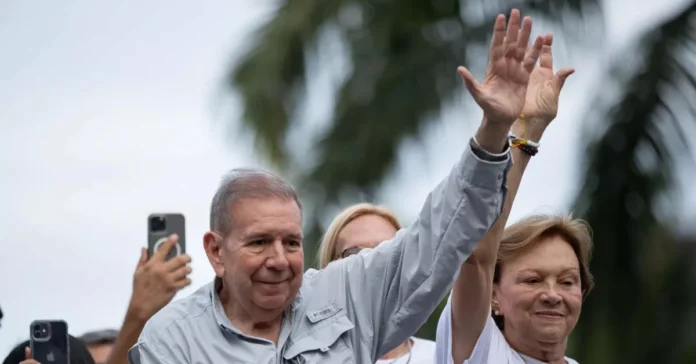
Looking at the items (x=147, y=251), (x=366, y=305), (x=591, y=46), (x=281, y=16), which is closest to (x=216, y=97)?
(x=281, y=16)

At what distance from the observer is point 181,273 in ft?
18.8

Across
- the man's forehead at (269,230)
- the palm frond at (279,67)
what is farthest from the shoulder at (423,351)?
the palm frond at (279,67)

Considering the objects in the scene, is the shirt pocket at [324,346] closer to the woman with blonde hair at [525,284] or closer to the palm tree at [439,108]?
the woman with blonde hair at [525,284]

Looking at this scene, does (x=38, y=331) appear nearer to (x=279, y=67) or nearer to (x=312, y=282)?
(x=312, y=282)

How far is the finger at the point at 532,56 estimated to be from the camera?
14.8ft

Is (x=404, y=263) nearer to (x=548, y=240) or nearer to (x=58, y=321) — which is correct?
(x=548, y=240)

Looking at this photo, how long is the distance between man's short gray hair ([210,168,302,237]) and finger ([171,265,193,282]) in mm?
773

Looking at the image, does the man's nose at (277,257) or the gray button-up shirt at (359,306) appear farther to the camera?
the man's nose at (277,257)

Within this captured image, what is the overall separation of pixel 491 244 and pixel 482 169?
0.72 meters

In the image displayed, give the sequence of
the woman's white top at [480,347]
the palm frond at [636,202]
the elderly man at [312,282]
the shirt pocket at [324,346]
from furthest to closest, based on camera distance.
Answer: the palm frond at [636,202] < the woman's white top at [480,347] < the shirt pocket at [324,346] < the elderly man at [312,282]

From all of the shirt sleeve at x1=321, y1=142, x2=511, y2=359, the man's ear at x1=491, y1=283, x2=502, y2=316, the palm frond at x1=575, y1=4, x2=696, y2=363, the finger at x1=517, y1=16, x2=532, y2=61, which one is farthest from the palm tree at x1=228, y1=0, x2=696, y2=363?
the finger at x1=517, y1=16, x2=532, y2=61

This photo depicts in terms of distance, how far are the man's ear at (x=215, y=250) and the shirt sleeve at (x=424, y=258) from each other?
33 cm

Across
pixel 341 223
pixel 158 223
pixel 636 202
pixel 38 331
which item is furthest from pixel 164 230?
pixel 636 202

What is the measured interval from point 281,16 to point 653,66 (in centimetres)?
308
